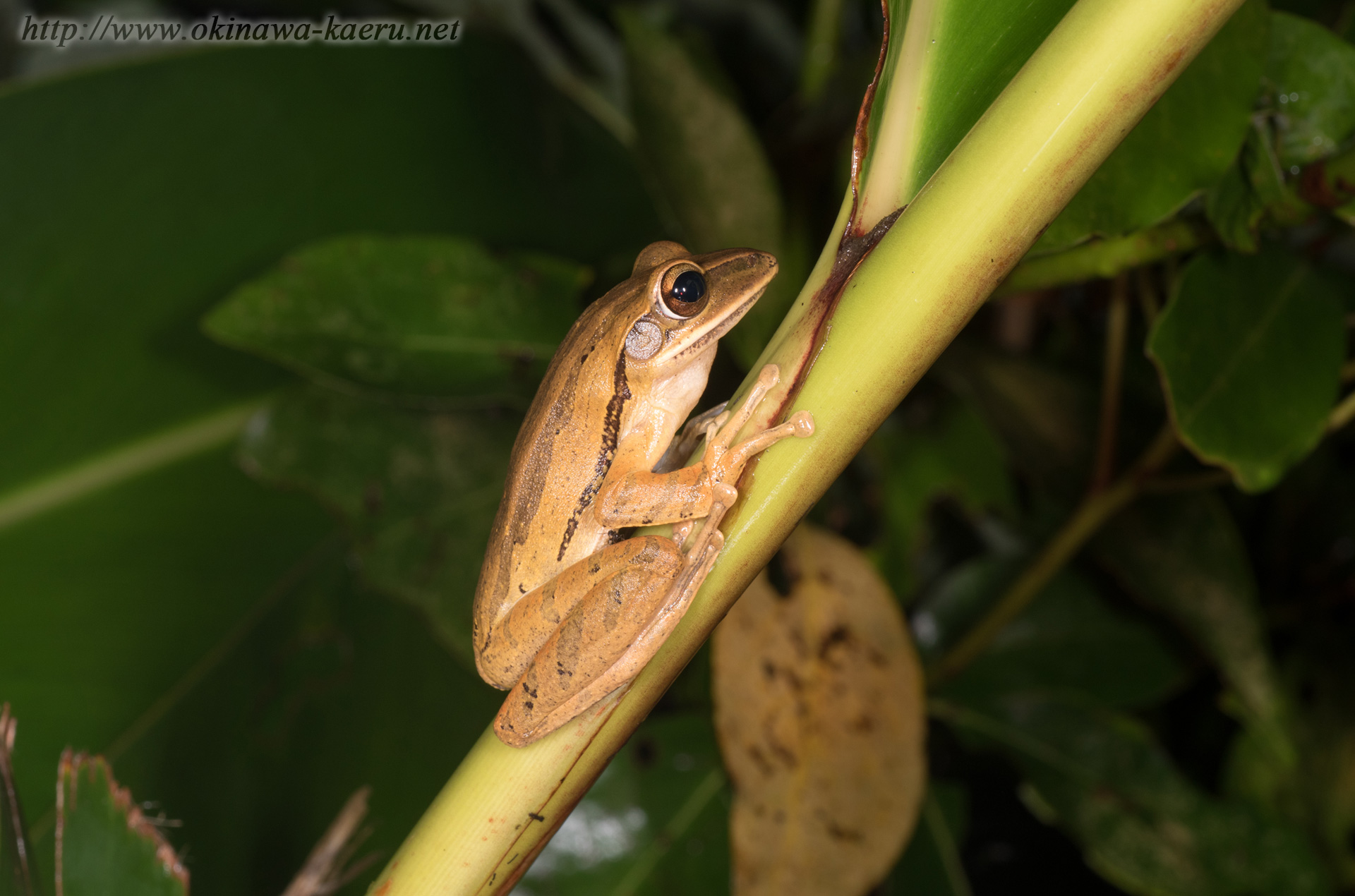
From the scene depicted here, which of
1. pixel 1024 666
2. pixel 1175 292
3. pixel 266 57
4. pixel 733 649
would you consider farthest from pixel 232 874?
pixel 1175 292

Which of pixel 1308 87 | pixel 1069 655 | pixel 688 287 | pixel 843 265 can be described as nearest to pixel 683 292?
pixel 688 287

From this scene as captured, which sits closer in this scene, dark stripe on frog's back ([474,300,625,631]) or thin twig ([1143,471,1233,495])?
dark stripe on frog's back ([474,300,625,631])

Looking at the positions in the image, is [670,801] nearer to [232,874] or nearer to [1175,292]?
[232,874]

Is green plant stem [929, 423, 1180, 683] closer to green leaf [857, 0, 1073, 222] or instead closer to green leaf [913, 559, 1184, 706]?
green leaf [913, 559, 1184, 706]

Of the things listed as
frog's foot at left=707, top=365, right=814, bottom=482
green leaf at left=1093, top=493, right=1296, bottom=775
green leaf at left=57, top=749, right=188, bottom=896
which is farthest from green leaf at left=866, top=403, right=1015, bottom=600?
green leaf at left=57, top=749, right=188, bottom=896

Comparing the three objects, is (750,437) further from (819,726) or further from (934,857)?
(934,857)
